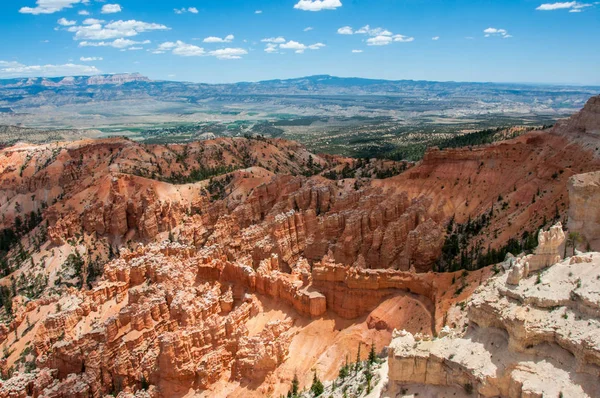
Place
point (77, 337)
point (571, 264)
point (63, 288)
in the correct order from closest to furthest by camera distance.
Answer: point (571, 264)
point (77, 337)
point (63, 288)

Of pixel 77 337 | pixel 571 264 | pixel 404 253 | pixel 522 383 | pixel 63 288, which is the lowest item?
pixel 63 288

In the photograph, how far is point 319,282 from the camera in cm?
3653

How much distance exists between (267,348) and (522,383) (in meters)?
18.6

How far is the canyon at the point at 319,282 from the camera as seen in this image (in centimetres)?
1947

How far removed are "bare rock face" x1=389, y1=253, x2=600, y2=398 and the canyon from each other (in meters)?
0.07

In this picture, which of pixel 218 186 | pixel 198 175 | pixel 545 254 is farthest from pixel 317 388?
pixel 198 175

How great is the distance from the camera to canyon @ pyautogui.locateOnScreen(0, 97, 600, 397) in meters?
19.5

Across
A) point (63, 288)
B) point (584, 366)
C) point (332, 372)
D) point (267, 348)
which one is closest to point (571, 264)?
point (584, 366)

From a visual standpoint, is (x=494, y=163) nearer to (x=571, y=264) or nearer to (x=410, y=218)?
(x=410, y=218)

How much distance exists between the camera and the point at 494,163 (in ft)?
201

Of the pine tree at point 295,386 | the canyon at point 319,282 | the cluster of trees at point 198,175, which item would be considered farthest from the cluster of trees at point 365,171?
the pine tree at point 295,386

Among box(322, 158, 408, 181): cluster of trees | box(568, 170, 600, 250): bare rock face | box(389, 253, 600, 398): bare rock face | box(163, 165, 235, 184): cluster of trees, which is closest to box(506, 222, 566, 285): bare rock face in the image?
box(389, 253, 600, 398): bare rock face

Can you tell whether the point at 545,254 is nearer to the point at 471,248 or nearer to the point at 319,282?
the point at 319,282

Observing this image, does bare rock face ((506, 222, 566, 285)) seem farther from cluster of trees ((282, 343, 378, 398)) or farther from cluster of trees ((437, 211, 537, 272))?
cluster of trees ((437, 211, 537, 272))
